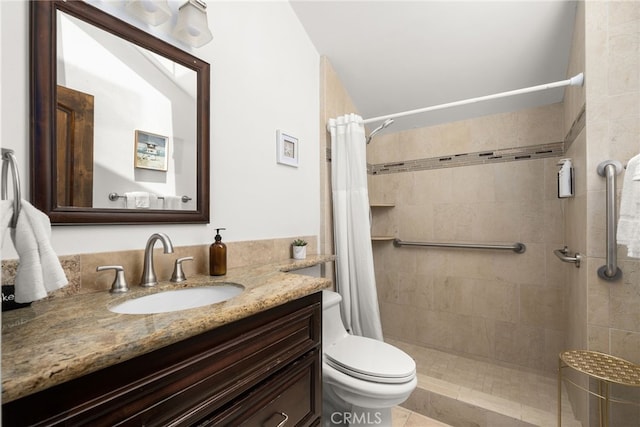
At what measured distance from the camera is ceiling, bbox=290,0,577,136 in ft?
5.60

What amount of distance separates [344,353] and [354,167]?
1194mm

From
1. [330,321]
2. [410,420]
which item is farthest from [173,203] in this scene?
[410,420]

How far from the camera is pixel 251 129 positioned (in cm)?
159

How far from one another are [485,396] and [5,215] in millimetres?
2260

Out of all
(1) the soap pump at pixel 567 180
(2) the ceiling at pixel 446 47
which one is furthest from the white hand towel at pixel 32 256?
(1) the soap pump at pixel 567 180

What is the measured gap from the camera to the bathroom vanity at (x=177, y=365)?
1.73 ft

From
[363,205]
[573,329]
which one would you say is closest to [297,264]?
[363,205]

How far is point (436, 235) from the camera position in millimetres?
2473

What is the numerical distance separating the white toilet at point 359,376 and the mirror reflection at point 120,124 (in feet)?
3.21

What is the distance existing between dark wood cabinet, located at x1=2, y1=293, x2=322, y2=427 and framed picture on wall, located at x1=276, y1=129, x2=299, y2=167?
936 millimetres

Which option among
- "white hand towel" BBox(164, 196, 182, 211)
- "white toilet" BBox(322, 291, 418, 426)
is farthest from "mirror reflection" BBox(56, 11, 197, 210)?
"white toilet" BBox(322, 291, 418, 426)

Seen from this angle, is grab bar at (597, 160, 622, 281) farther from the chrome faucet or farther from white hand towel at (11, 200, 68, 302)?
white hand towel at (11, 200, 68, 302)

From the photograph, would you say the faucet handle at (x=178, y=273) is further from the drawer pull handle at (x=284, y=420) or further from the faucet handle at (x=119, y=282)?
the drawer pull handle at (x=284, y=420)

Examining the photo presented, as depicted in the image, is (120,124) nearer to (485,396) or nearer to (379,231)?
(379,231)
